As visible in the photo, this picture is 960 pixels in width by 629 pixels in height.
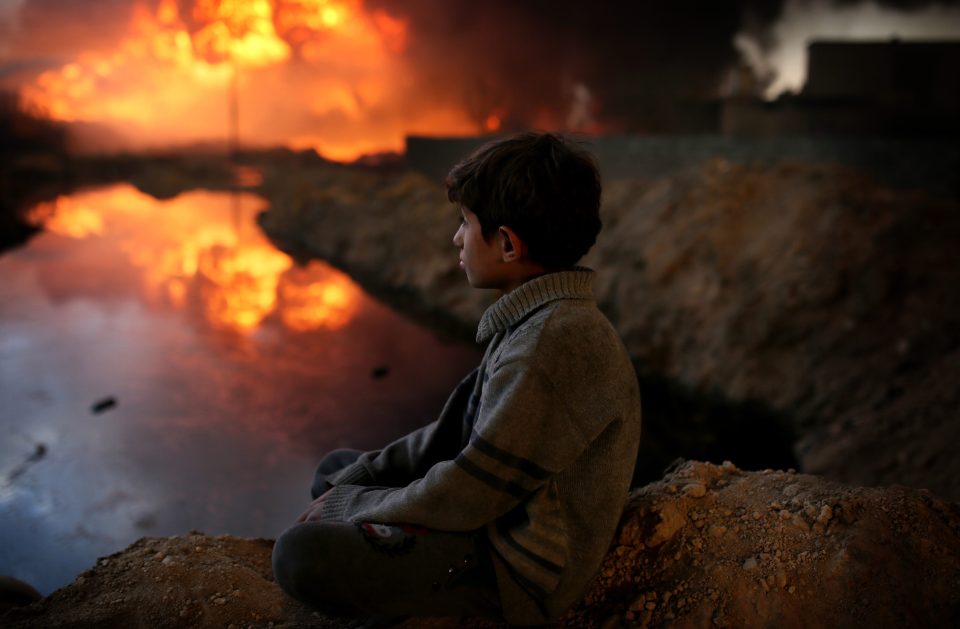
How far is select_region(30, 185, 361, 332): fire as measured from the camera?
436 inches

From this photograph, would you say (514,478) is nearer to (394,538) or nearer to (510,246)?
(394,538)

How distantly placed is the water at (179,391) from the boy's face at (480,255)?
373 cm

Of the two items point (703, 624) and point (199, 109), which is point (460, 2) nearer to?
point (199, 109)

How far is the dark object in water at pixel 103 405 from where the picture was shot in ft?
23.4

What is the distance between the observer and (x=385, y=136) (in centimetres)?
2833

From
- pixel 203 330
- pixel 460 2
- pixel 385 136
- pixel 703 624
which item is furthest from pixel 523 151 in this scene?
pixel 385 136

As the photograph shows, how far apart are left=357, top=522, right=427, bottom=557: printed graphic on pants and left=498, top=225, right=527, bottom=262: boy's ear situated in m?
0.74

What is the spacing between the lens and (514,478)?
1847 mm

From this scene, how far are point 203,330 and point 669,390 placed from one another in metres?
5.93

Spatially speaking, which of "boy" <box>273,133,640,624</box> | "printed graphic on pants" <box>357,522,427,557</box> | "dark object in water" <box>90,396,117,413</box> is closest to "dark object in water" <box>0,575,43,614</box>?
"boy" <box>273,133,640,624</box>

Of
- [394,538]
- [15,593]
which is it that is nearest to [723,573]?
[394,538]

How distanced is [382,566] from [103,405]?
622 centimetres

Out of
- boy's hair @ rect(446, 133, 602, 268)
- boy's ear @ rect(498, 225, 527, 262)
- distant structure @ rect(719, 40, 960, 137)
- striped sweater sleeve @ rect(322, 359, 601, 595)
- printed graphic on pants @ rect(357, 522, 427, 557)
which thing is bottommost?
distant structure @ rect(719, 40, 960, 137)

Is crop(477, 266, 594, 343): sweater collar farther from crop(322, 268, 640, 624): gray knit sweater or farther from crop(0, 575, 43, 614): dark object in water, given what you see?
crop(0, 575, 43, 614): dark object in water
